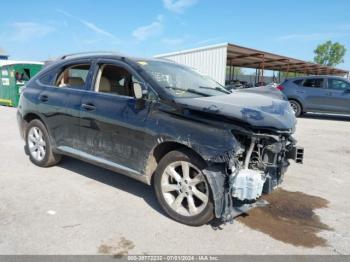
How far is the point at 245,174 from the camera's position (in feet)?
10.4

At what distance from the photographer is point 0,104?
16.7 m

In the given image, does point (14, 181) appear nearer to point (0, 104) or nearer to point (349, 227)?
point (349, 227)

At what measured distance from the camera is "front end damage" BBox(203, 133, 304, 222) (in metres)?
3.16

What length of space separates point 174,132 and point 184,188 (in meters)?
0.62

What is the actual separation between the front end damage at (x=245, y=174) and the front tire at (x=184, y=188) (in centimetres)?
13

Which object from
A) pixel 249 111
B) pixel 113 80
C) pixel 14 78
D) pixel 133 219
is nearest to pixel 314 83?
pixel 113 80

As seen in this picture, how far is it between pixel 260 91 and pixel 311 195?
5.55 ft

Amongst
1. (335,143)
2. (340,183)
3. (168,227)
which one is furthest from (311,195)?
(335,143)

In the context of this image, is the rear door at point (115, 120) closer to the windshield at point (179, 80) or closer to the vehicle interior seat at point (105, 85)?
the vehicle interior seat at point (105, 85)

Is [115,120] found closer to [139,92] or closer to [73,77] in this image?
[139,92]

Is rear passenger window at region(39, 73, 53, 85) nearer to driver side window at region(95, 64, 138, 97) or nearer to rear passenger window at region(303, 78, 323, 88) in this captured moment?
driver side window at region(95, 64, 138, 97)

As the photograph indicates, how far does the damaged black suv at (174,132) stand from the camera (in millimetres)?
3182

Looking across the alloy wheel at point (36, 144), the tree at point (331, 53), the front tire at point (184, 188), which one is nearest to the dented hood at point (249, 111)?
the front tire at point (184, 188)

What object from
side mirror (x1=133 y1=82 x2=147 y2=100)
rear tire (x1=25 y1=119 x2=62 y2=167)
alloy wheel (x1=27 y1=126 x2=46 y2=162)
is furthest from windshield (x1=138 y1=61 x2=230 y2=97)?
alloy wheel (x1=27 y1=126 x2=46 y2=162)
